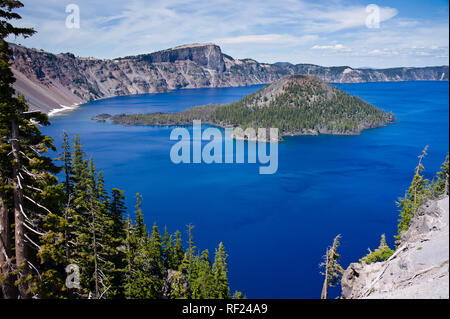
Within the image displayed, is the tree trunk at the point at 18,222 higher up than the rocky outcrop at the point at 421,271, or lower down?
higher up

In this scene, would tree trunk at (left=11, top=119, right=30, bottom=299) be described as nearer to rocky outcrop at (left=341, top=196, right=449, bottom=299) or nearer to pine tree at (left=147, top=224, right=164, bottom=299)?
rocky outcrop at (left=341, top=196, right=449, bottom=299)

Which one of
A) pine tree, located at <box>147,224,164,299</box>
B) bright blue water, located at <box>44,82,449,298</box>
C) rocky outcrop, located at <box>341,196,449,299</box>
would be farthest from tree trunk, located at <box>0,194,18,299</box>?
bright blue water, located at <box>44,82,449,298</box>

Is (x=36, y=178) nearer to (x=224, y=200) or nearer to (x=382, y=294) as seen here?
(x=382, y=294)

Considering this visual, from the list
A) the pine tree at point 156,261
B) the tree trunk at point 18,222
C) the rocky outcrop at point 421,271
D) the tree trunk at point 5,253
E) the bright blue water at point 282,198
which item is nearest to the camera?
the tree trunk at point 18,222

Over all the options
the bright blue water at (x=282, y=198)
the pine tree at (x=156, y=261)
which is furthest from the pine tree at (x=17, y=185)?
the bright blue water at (x=282, y=198)

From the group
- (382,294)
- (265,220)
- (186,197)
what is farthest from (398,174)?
(382,294)

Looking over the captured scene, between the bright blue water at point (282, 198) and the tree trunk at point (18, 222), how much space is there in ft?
125

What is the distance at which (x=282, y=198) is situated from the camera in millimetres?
81438

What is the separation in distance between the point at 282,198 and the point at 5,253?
7196 centimetres

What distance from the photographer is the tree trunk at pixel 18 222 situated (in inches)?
532

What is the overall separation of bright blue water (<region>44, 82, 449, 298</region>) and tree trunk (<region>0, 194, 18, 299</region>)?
125 feet

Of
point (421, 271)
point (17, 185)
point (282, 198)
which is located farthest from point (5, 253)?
point (282, 198)

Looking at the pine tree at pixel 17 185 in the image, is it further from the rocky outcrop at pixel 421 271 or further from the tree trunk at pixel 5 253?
the rocky outcrop at pixel 421 271

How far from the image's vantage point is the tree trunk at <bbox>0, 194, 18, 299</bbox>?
13801mm
